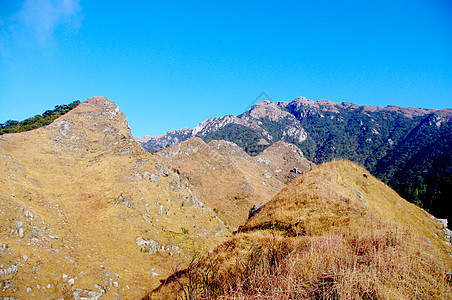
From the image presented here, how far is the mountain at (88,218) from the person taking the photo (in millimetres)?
13125

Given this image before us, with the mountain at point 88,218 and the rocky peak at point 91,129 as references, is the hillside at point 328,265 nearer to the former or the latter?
the mountain at point 88,218

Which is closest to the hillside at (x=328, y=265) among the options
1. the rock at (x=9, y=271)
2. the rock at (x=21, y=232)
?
the rock at (x=9, y=271)

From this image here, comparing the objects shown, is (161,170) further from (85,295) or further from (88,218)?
(85,295)

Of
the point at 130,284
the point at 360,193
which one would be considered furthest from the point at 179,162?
the point at 360,193

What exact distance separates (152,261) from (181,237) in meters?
5.74

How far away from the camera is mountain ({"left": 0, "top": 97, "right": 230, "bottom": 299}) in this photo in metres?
13.1

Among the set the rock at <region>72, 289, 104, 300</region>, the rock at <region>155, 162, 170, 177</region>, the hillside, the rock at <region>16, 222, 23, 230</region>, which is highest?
the rock at <region>155, 162, 170, 177</region>

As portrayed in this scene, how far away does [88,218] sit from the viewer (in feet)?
71.5

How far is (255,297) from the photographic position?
380 cm

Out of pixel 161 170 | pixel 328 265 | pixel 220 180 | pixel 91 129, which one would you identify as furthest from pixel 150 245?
pixel 220 180

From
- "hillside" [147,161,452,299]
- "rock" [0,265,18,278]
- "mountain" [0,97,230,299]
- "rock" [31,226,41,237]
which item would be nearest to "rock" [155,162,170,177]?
"mountain" [0,97,230,299]

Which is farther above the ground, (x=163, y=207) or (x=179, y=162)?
(x=179, y=162)

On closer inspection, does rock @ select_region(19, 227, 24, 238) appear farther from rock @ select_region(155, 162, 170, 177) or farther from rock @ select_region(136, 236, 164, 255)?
rock @ select_region(155, 162, 170, 177)

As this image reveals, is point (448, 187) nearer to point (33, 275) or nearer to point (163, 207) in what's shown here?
point (163, 207)
